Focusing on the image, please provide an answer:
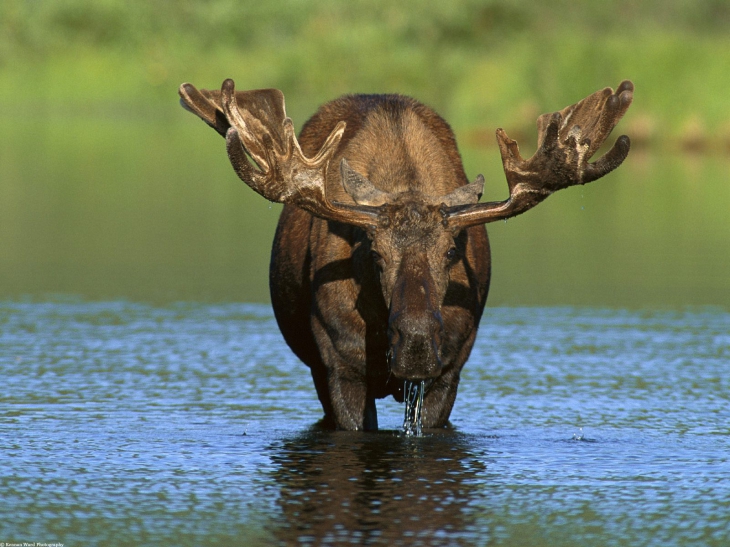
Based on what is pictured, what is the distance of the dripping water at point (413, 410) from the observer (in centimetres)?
906

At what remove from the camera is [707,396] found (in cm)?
1059

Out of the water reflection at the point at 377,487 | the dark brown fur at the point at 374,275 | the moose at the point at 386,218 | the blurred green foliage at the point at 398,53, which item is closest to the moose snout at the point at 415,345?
the moose at the point at 386,218

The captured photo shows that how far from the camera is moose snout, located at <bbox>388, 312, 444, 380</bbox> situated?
312 inches

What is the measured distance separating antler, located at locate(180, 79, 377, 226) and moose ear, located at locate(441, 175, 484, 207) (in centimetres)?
52

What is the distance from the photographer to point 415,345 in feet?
26.0

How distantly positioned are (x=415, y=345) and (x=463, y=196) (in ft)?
3.96

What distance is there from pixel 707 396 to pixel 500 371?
5.51 ft

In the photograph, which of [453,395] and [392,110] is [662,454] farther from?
[392,110]

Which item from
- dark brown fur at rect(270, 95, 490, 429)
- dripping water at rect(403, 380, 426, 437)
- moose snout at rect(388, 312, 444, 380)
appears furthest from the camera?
dripping water at rect(403, 380, 426, 437)

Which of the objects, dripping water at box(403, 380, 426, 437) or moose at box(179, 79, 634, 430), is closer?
moose at box(179, 79, 634, 430)

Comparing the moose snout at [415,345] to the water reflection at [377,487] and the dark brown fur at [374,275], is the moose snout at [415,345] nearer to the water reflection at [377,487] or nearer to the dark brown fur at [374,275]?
the dark brown fur at [374,275]

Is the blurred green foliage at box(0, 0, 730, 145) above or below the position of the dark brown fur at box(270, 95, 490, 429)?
above

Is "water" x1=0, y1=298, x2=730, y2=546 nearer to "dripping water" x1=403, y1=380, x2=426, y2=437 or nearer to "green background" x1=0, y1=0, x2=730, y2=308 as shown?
"dripping water" x1=403, y1=380, x2=426, y2=437

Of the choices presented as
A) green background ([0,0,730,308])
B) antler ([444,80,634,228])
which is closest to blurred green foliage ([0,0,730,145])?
green background ([0,0,730,308])
